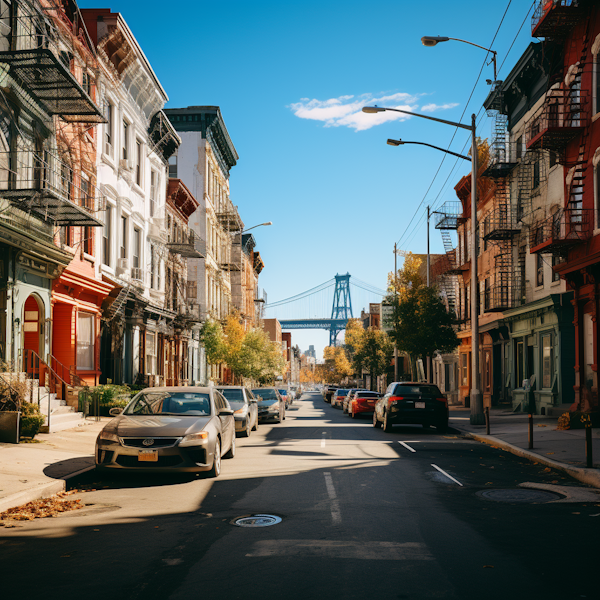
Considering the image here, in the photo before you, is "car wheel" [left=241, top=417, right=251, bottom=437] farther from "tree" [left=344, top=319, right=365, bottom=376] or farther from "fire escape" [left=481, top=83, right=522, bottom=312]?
"tree" [left=344, top=319, right=365, bottom=376]

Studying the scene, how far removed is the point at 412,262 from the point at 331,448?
1126 inches

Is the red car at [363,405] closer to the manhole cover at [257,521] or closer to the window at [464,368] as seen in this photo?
the window at [464,368]

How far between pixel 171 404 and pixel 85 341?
43.4 feet

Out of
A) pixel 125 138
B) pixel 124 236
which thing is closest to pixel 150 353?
pixel 124 236

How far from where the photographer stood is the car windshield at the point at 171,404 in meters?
12.1

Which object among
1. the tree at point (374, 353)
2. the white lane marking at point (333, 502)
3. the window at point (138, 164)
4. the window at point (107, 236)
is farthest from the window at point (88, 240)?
the tree at point (374, 353)

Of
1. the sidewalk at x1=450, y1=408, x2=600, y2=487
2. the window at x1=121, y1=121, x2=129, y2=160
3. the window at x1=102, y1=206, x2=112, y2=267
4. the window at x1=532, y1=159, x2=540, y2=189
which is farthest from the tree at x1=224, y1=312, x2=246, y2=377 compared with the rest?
the window at x1=532, y1=159, x2=540, y2=189

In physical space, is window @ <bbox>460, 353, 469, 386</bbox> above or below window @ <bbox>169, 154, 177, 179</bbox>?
below

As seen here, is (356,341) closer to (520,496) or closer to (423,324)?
(423,324)

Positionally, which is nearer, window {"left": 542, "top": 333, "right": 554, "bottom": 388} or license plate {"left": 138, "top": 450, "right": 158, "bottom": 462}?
license plate {"left": 138, "top": 450, "right": 158, "bottom": 462}

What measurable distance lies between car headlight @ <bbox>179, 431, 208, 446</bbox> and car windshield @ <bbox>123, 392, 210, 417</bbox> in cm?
102

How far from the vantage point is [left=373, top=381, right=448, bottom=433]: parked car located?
21.1m

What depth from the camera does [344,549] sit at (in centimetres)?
663

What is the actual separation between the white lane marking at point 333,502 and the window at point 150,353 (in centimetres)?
2213
